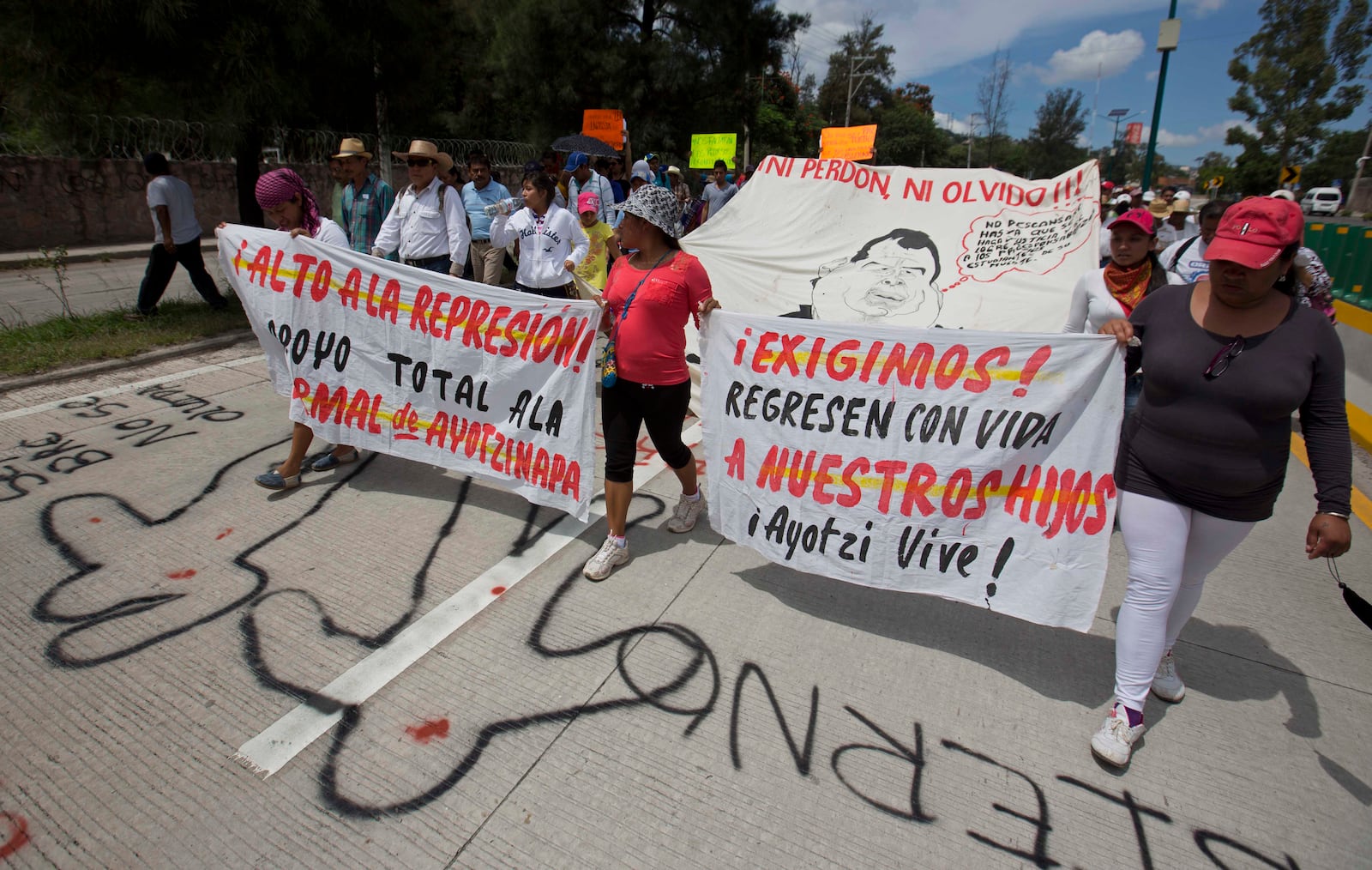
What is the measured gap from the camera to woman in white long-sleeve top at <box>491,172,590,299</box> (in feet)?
17.3

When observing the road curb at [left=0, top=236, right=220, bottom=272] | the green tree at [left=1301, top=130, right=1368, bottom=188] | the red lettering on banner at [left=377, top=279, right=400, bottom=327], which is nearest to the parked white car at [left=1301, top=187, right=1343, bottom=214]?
the green tree at [left=1301, top=130, right=1368, bottom=188]

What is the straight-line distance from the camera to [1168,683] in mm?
2695

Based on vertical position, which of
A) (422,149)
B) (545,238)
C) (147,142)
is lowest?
(545,238)

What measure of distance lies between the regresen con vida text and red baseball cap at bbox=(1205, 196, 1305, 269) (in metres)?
0.72

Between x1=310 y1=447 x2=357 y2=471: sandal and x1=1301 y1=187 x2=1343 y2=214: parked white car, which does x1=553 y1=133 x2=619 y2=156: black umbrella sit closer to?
x1=310 y1=447 x2=357 y2=471: sandal

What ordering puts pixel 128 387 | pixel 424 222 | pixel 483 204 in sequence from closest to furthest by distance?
pixel 424 222
pixel 128 387
pixel 483 204

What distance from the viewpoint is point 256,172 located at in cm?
928

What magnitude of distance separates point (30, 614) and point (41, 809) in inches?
45.9

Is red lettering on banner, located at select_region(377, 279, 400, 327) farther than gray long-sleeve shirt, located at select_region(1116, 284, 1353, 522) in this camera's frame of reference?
Yes

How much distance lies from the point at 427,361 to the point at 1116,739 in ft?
11.3

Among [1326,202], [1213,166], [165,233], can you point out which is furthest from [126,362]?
[1213,166]

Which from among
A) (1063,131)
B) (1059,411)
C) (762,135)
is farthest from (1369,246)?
(1063,131)

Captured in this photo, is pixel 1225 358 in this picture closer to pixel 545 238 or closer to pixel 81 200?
pixel 545 238

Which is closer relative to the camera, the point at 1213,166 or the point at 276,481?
the point at 276,481
